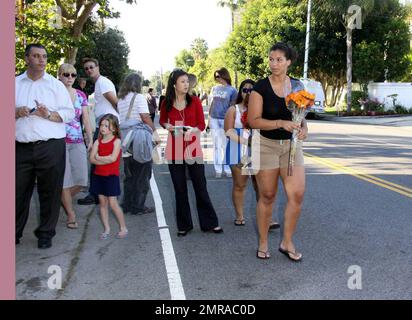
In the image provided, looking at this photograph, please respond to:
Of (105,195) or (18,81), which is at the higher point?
(18,81)

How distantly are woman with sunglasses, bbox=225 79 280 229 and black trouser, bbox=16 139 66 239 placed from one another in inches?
76.5

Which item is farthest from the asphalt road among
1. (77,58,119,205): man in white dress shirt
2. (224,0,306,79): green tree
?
(224,0,306,79): green tree

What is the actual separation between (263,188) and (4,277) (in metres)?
2.41

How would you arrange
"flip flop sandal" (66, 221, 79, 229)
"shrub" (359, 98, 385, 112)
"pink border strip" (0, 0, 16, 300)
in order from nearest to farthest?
"pink border strip" (0, 0, 16, 300) → "flip flop sandal" (66, 221, 79, 229) → "shrub" (359, 98, 385, 112)

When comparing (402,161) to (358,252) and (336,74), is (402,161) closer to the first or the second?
(358,252)

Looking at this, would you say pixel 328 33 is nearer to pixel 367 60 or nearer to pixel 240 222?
pixel 367 60

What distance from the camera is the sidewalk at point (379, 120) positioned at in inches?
1079

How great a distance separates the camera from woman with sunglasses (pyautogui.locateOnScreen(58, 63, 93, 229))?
6.13 meters

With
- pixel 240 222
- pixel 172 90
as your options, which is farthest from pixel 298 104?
pixel 240 222

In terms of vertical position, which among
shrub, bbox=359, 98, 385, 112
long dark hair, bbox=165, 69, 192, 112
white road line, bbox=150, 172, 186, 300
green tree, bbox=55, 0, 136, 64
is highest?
green tree, bbox=55, 0, 136, 64

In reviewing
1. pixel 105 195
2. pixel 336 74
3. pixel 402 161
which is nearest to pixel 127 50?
pixel 336 74

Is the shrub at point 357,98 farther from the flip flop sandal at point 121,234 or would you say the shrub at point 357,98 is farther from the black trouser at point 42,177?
the black trouser at point 42,177

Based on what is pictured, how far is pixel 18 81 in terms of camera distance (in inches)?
201

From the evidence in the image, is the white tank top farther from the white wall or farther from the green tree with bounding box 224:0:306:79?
the white wall
